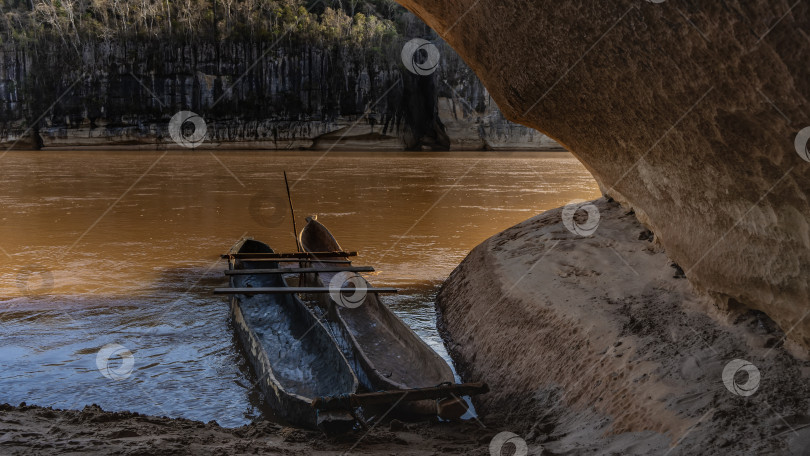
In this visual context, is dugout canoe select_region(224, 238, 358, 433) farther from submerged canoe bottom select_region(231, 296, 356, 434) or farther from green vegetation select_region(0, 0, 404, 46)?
green vegetation select_region(0, 0, 404, 46)

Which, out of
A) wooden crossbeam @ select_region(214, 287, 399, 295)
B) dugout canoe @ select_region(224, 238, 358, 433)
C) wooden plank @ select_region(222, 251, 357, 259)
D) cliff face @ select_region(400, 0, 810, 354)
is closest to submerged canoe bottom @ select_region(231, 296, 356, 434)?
dugout canoe @ select_region(224, 238, 358, 433)

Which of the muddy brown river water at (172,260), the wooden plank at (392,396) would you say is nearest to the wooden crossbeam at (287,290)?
the muddy brown river water at (172,260)

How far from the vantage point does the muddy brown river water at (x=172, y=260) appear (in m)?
5.02

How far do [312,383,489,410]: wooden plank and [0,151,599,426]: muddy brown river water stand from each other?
2.73 feet

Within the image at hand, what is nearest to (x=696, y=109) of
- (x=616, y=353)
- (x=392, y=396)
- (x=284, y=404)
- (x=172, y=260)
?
(x=616, y=353)

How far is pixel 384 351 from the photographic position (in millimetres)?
5449

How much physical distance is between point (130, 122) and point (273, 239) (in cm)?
4390

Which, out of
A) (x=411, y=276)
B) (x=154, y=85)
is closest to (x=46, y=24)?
(x=154, y=85)

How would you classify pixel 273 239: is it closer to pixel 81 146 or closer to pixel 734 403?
pixel 734 403

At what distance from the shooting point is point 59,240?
10703 mm

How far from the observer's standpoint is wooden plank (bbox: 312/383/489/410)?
4.00 meters

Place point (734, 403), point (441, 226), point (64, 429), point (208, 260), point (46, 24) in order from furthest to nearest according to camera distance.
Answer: point (46, 24)
point (441, 226)
point (208, 260)
point (64, 429)
point (734, 403)

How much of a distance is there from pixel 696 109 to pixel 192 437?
3452mm

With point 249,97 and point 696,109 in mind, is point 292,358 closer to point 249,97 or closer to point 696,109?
point 696,109
